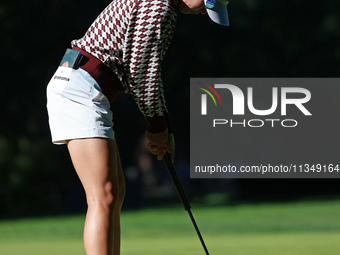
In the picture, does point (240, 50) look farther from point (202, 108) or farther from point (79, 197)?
point (79, 197)

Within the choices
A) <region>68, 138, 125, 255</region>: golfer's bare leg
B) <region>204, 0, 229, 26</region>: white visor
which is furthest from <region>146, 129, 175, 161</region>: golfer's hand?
<region>204, 0, 229, 26</region>: white visor

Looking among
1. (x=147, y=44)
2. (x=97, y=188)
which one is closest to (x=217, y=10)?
(x=147, y=44)

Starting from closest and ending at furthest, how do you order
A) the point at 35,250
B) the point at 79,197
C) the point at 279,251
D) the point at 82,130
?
1. the point at 82,130
2. the point at 279,251
3. the point at 35,250
4. the point at 79,197

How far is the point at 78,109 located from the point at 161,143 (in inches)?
19.9

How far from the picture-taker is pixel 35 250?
639cm

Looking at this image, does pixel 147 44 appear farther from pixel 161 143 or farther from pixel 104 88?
pixel 161 143

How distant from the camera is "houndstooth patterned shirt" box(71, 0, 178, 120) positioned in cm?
308

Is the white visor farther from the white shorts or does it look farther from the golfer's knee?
the golfer's knee

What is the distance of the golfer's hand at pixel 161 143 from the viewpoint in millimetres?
3426

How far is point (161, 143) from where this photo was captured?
3467mm

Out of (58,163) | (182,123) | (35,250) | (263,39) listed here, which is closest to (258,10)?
(263,39)

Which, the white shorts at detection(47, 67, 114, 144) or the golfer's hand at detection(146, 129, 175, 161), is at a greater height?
the white shorts at detection(47, 67, 114, 144)

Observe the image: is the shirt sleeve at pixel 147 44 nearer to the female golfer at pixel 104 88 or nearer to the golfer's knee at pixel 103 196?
the female golfer at pixel 104 88

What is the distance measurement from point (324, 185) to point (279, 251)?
59.7 feet
